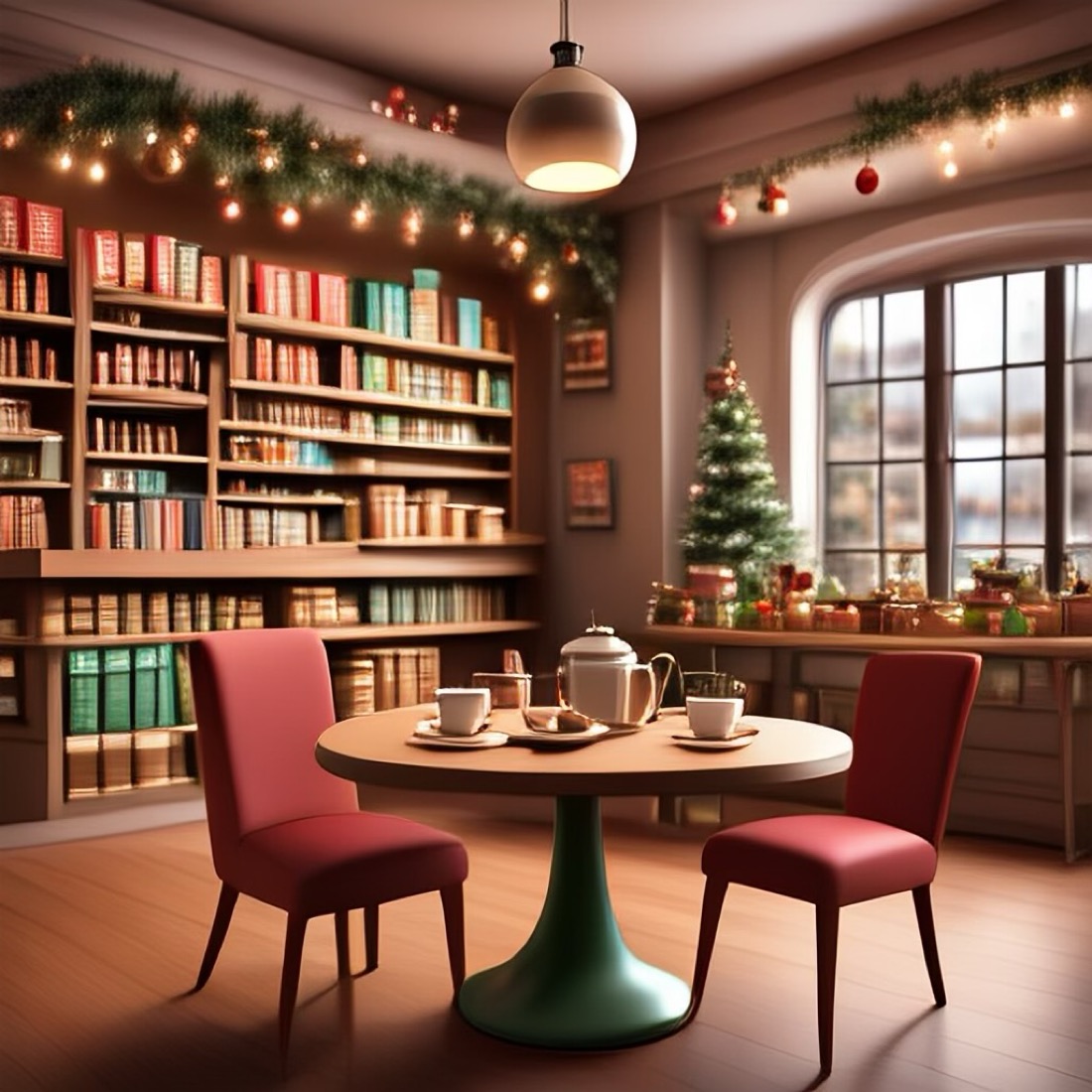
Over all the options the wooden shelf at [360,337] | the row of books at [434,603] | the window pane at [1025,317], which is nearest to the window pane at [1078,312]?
the window pane at [1025,317]

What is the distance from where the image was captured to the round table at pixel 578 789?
2266 millimetres

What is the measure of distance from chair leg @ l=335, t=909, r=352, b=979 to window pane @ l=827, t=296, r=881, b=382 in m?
4.38

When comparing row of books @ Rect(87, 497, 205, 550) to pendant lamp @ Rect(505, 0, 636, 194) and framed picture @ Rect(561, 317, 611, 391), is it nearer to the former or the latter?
framed picture @ Rect(561, 317, 611, 391)

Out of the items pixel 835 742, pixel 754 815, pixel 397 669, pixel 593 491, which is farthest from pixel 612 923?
pixel 593 491

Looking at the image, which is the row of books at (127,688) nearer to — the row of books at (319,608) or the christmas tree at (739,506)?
the row of books at (319,608)

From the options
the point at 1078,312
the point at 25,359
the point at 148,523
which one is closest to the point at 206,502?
the point at 148,523

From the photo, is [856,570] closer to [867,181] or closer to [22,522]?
[867,181]

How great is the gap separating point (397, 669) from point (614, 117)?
3719 millimetres

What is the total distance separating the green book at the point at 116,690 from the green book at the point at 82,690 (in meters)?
0.04

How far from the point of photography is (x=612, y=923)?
3.02m

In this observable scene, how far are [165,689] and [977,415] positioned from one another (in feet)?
13.2

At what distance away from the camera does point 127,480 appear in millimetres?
5309

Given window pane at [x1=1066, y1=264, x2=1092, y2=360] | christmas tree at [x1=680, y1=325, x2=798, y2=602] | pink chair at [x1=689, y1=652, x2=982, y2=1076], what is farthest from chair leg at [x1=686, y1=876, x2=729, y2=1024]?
window pane at [x1=1066, y1=264, x2=1092, y2=360]

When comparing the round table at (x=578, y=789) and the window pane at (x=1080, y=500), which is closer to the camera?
the round table at (x=578, y=789)
